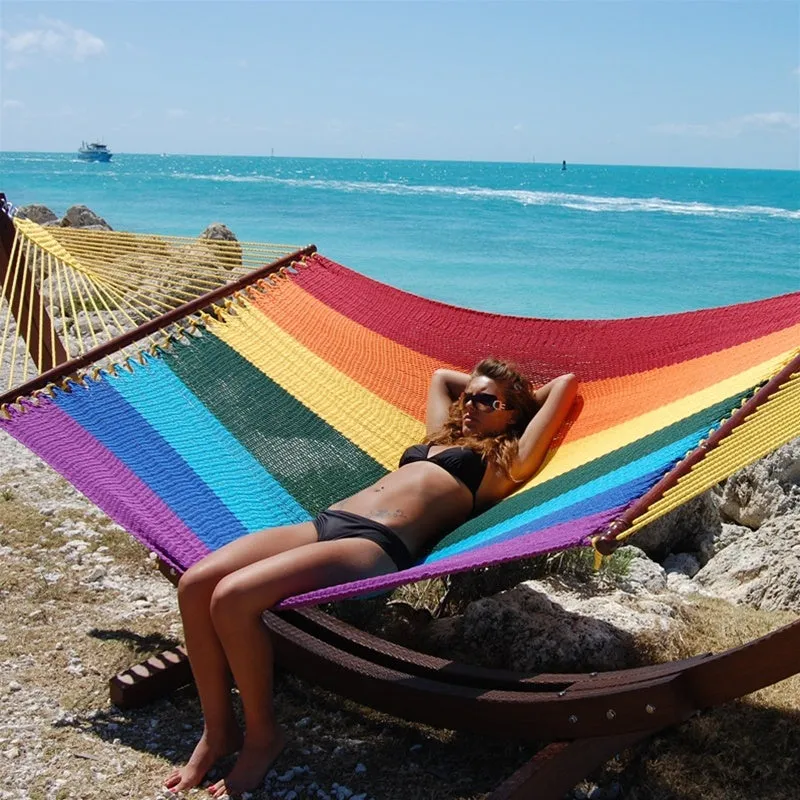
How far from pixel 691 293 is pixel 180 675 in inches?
633

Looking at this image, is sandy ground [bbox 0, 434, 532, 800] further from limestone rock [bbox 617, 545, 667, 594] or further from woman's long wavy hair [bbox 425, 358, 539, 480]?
limestone rock [bbox 617, 545, 667, 594]

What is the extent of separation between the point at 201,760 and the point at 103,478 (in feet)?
2.41

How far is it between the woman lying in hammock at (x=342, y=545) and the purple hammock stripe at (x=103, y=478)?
180 millimetres

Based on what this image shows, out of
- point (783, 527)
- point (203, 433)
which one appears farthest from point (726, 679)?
point (783, 527)

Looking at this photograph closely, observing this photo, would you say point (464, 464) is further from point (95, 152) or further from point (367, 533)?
point (95, 152)

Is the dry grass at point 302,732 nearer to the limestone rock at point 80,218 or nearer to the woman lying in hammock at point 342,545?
the woman lying in hammock at point 342,545

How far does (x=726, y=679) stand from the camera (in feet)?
5.72

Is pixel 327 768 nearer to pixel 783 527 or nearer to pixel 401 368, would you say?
pixel 401 368

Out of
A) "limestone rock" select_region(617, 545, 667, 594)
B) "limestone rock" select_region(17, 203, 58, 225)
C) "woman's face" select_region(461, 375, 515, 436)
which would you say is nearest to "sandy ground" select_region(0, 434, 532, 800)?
"woman's face" select_region(461, 375, 515, 436)

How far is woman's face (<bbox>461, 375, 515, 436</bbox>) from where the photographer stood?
2.72 m

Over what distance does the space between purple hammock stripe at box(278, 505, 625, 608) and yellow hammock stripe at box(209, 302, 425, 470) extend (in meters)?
0.96

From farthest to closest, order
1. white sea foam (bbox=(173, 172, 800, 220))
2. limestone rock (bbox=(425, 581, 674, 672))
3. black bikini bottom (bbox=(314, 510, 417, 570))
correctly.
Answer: white sea foam (bbox=(173, 172, 800, 220)), limestone rock (bbox=(425, 581, 674, 672)), black bikini bottom (bbox=(314, 510, 417, 570))

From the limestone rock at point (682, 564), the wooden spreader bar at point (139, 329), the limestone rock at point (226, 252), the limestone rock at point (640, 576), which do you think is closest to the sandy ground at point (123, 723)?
the wooden spreader bar at point (139, 329)

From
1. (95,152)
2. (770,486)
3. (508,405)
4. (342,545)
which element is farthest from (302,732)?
(95,152)
